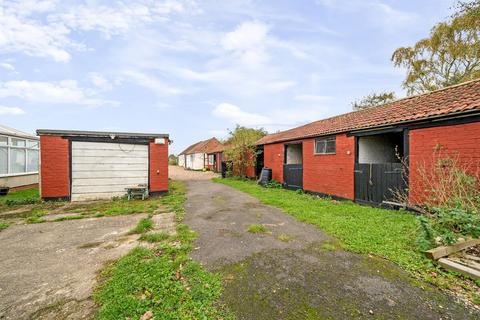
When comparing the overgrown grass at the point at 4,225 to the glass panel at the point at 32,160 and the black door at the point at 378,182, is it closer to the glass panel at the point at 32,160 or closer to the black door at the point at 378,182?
the glass panel at the point at 32,160

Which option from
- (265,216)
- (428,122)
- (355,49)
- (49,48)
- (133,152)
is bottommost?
(265,216)

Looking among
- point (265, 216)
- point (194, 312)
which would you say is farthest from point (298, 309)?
point (265, 216)

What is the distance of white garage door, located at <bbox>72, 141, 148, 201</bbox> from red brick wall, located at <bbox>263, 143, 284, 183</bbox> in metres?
8.03

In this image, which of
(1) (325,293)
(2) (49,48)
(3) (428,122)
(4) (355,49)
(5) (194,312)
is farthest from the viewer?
(4) (355,49)

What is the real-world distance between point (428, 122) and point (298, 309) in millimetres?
6572

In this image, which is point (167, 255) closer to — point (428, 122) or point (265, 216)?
point (265, 216)

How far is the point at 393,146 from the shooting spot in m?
8.86

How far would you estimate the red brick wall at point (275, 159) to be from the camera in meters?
13.3

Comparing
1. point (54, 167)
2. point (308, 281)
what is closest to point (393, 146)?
point (308, 281)

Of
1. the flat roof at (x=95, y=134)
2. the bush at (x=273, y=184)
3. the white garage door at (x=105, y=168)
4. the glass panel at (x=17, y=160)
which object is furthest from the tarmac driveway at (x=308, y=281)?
the glass panel at (x=17, y=160)

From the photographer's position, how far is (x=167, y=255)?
11.7 feet

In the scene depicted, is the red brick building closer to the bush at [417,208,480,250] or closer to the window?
the window

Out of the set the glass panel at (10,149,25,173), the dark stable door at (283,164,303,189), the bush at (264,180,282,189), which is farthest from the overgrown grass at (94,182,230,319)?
the glass panel at (10,149,25,173)

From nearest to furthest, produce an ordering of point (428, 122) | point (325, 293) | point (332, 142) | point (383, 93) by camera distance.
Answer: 1. point (325, 293)
2. point (428, 122)
3. point (332, 142)
4. point (383, 93)
